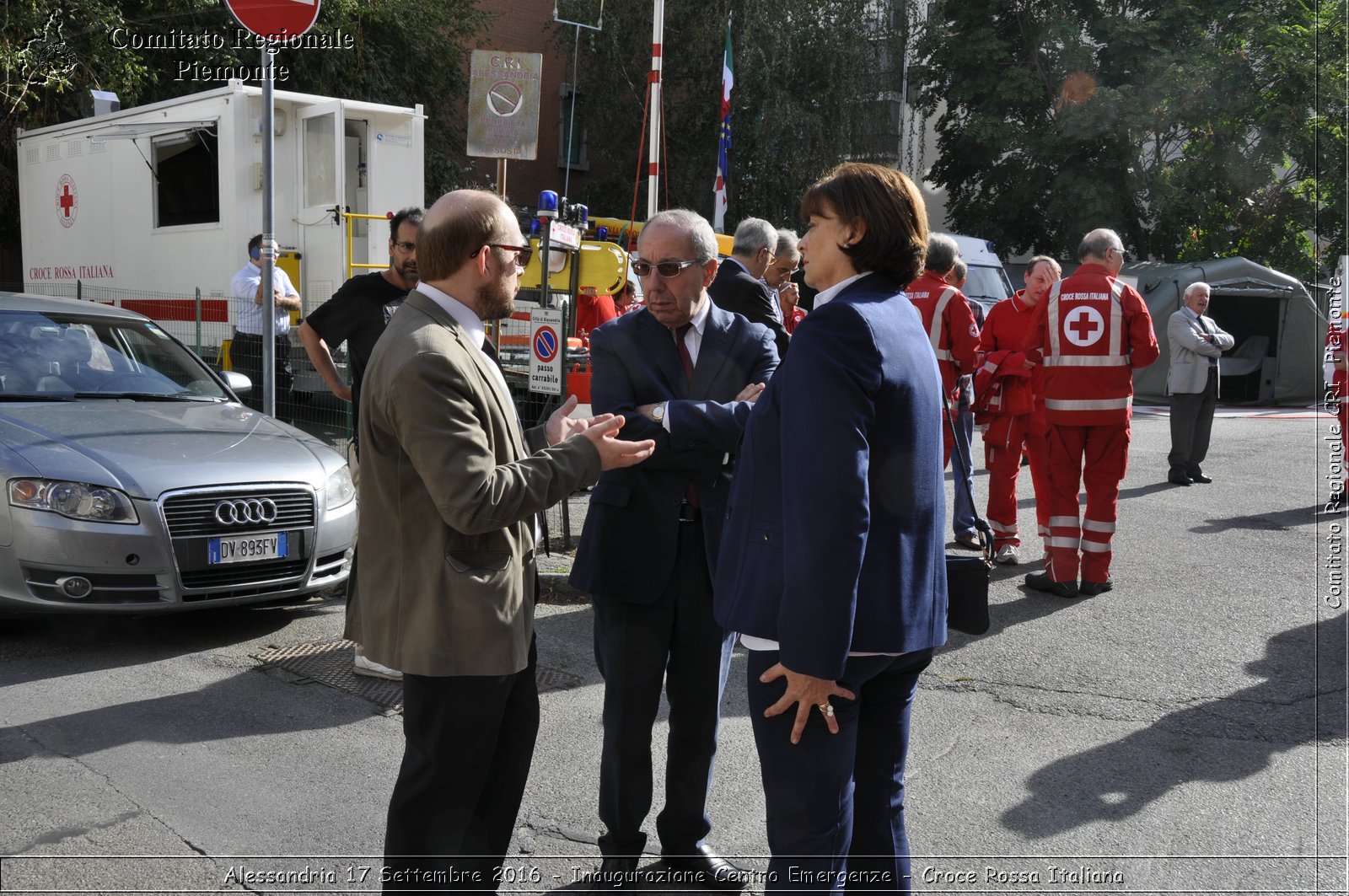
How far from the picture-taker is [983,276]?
1936 cm

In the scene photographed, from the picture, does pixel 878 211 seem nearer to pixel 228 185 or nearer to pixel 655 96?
pixel 655 96

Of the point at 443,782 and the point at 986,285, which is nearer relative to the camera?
the point at 443,782

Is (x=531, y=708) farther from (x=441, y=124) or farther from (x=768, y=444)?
(x=441, y=124)

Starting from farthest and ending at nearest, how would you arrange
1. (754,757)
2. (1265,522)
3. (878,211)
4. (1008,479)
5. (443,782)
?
(1265,522) → (1008,479) → (754,757) → (443,782) → (878,211)

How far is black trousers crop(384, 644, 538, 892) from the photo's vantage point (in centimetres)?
271

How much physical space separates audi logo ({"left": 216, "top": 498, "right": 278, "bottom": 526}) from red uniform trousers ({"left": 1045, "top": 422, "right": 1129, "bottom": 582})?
448cm

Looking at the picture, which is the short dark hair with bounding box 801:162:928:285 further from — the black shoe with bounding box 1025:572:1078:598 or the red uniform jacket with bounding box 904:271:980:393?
the red uniform jacket with bounding box 904:271:980:393

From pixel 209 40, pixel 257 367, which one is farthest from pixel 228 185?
pixel 209 40

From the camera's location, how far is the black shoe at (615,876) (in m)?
3.44

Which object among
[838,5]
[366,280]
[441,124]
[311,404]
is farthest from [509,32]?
[366,280]

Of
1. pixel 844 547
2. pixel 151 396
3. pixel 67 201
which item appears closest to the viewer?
pixel 844 547

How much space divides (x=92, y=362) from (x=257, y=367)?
3.89m

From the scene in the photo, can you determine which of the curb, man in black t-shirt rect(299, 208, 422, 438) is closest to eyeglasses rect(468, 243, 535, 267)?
man in black t-shirt rect(299, 208, 422, 438)

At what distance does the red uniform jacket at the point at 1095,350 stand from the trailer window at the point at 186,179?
33.7ft
